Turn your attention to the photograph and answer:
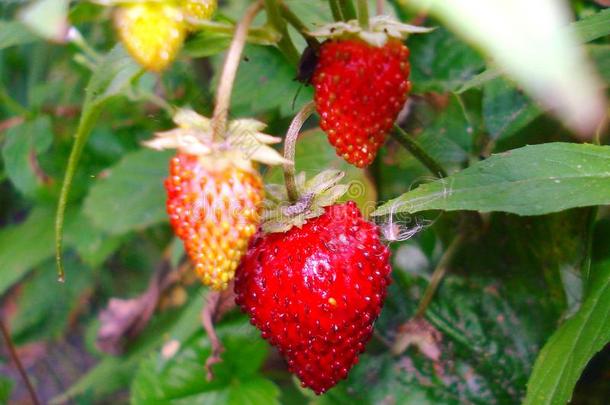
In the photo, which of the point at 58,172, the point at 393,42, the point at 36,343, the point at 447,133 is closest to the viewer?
the point at 393,42

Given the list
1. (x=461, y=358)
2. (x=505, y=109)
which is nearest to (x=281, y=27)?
(x=505, y=109)

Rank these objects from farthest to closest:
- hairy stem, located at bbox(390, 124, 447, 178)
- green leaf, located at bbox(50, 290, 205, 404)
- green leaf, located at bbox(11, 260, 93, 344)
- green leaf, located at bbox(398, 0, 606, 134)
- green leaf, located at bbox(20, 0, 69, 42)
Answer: green leaf, located at bbox(11, 260, 93, 344), green leaf, located at bbox(50, 290, 205, 404), hairy stem, located at bbox(390, 124, 447, 178), green leaf, located at bbox(20, 0, 69, 42), green leaf, located at bbox(398, 0, 606, 134)

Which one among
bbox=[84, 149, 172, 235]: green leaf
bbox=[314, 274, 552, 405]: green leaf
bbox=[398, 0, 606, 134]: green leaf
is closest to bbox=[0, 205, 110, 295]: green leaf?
bbox=[84, 149, 172, 235]: green leaf

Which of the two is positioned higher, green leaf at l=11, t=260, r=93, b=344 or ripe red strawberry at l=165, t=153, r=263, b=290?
ripe red strawberry at l=165, t=153, r=263, b=290

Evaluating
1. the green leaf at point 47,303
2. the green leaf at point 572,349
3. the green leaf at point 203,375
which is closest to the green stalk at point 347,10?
the green leaf at point 572,349

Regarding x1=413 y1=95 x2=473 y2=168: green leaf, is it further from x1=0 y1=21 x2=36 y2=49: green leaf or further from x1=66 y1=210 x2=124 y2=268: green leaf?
x1=66 y1=210 x2=124 y2=268: green leaf

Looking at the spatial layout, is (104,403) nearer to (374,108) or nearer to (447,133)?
(447,133)

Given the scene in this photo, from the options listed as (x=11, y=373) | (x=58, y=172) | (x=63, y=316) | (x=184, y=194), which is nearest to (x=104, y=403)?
(x=63, y=316)

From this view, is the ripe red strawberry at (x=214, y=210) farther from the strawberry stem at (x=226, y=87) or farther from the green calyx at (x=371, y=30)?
the green calyx at (x=371, y=30)
